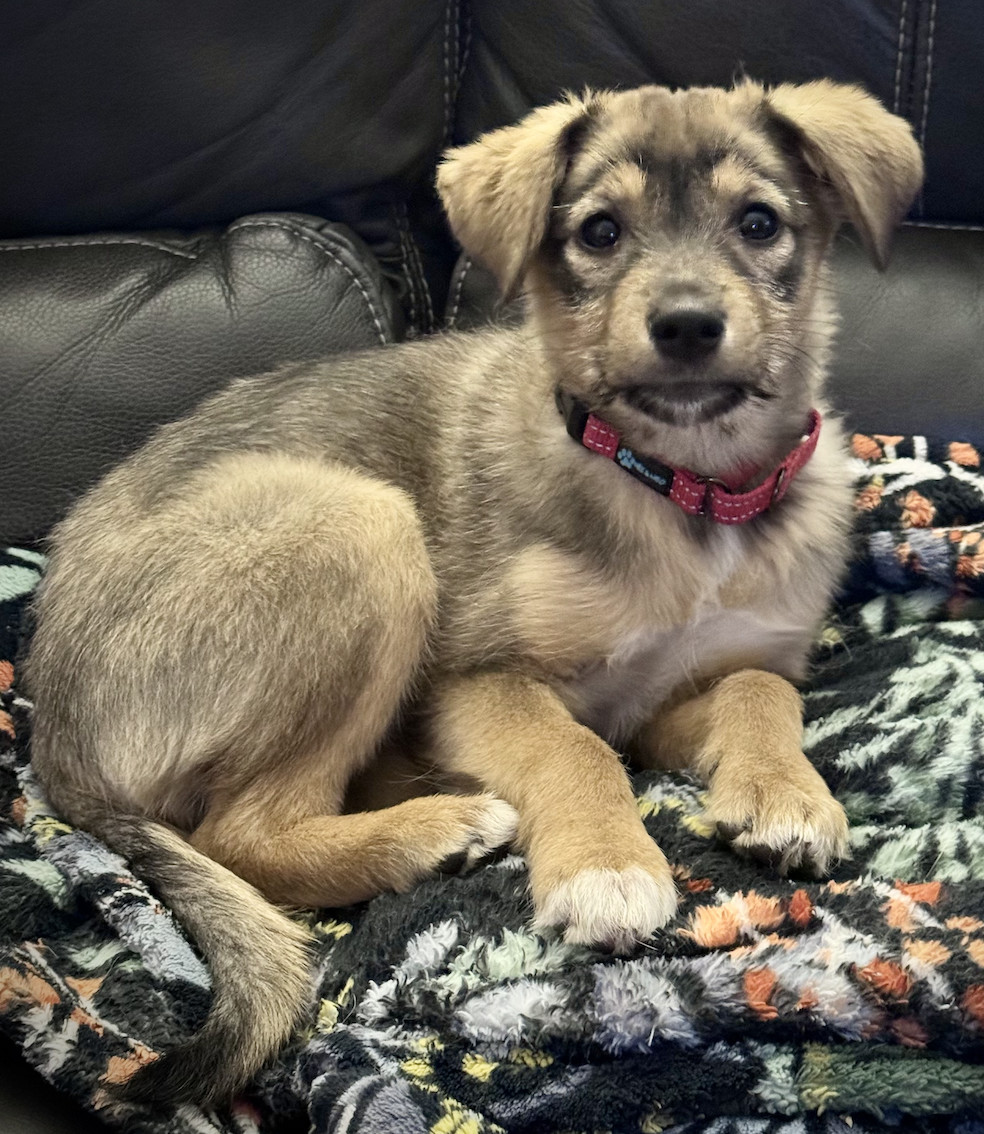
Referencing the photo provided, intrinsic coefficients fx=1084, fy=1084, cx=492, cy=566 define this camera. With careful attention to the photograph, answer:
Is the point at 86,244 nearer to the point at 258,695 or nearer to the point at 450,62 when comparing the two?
the point at 450,62

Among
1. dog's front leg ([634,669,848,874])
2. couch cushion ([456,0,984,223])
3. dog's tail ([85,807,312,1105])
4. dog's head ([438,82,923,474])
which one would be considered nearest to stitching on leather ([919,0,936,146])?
couch cushion ([456,0,984,223])

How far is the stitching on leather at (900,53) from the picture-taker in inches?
109

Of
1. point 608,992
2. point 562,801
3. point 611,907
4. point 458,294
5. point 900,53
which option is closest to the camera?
point 608,992

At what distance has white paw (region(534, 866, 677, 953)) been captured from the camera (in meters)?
1.65

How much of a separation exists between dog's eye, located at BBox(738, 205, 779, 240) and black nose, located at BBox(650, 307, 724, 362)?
0.31m

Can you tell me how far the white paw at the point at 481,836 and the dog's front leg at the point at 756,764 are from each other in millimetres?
361

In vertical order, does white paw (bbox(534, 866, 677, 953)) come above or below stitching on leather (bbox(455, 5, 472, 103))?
below

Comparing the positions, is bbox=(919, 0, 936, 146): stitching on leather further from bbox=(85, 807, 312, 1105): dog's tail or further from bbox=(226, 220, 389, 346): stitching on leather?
bbox=(85, 807, 312, 1105): dog's tail

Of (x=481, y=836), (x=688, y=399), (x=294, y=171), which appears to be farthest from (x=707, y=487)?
(x=294, y=171)

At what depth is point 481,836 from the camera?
6.39 ft


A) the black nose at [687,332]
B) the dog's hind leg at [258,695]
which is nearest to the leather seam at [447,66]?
the dog's hind leg at [258,695]

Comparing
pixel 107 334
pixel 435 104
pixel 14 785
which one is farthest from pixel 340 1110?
pixel 435 104

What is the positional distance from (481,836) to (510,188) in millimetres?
1251

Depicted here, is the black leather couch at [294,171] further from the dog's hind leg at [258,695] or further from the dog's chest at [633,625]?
the dog's chest at [633,625]
